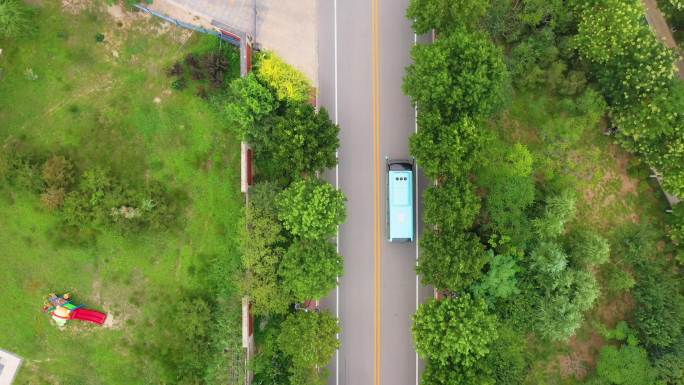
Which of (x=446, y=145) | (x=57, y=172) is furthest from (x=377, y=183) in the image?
(x=57, y=172)

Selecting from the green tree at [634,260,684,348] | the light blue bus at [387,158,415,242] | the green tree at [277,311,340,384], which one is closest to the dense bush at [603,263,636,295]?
the green tree at [634,260,684,348]

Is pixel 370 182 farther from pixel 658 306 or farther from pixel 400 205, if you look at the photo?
pixel 658 306

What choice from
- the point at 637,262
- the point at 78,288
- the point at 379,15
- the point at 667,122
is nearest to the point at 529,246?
the point at 637,262

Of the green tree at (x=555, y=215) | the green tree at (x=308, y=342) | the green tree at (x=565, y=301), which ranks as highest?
the green tree at (x=555, y=215)

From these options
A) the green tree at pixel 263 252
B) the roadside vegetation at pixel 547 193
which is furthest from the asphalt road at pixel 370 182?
the green tree at pixel 263 252

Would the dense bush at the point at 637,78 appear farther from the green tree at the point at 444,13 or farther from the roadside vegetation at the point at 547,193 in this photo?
the green tree at the point at 444,13

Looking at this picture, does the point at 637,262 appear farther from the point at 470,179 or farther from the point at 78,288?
the point at 78,288

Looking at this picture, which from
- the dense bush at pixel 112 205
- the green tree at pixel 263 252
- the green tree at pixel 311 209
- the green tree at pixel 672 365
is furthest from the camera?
the dense bush at pixel 112 205
